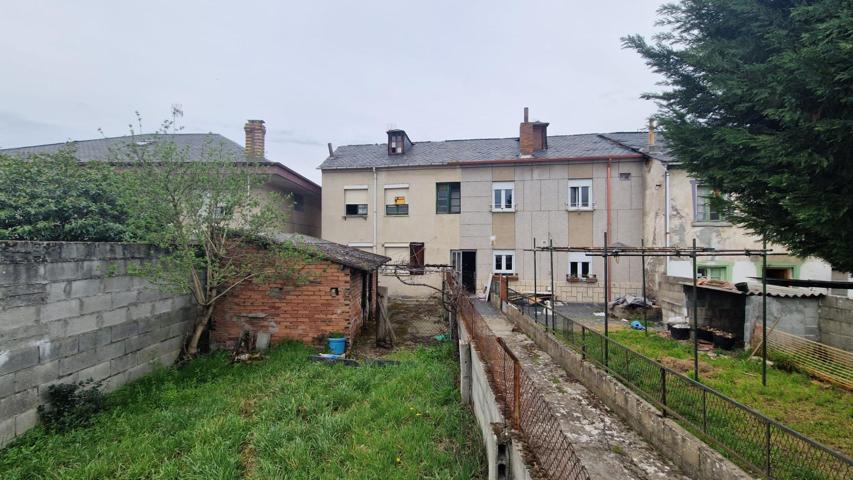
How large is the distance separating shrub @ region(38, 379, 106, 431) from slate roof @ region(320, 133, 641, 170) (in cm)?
1267

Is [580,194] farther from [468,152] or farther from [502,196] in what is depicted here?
[468,152]

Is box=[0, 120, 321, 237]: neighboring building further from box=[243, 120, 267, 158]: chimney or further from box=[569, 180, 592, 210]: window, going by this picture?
box=[569, 180, 592, 210]: window

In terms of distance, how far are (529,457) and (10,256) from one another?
6.06 m

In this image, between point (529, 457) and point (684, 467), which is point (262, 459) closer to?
point (529, 457)

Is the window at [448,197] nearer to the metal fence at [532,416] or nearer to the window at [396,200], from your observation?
the window at [396,200]

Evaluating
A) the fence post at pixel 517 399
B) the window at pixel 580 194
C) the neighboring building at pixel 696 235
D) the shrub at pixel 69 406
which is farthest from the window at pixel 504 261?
the shrub at pixel 69 406

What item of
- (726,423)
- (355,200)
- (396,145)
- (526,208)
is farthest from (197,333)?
(526,208)

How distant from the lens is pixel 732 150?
3.65m

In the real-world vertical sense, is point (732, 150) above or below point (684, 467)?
above

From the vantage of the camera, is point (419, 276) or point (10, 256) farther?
point (419, 276)

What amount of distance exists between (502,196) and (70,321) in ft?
45.7

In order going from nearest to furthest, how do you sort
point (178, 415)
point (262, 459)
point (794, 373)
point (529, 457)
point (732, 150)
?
point (529, 457) < point (732, 150) < point (262, 459) < point (178, 415) < point (794, 373)

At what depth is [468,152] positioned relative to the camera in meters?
16.8

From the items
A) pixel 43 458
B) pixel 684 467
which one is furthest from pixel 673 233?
pixel 43 458
